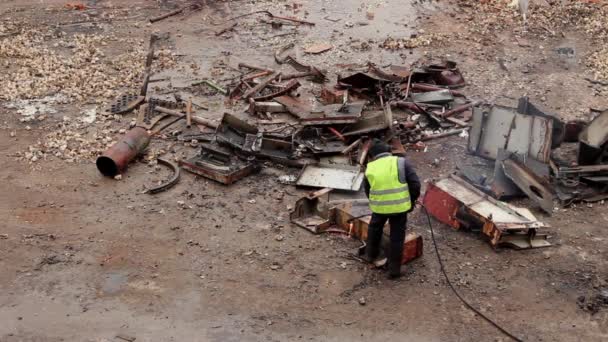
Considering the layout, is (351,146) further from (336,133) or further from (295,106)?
(295,106)

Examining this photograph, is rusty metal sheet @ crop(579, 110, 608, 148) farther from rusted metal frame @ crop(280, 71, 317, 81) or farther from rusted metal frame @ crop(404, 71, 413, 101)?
rusted metal frame @ crop(280, 71, 317, 81)

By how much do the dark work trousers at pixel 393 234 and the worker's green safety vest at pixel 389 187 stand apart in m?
Result: 0.15

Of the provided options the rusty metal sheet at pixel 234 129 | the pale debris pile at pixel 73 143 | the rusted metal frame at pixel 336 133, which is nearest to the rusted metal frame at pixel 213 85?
the pale debris pile at pixel 73 143

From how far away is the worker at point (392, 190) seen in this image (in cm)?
824

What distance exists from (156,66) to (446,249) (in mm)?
9627

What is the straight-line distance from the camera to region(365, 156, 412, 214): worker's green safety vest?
8234 millimetres

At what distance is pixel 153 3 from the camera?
20.7 m

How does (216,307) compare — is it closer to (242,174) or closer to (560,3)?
(242,174)

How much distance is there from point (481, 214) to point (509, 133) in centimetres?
238

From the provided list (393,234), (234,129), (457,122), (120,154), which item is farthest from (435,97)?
(120,154)

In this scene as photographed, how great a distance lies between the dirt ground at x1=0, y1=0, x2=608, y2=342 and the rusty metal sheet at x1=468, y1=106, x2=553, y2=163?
540 mm

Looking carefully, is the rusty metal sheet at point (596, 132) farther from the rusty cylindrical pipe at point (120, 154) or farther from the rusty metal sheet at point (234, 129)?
the rusty cylindrical pipe at point (120, 154)

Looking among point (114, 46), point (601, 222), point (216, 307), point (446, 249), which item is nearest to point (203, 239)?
point (216, 307)

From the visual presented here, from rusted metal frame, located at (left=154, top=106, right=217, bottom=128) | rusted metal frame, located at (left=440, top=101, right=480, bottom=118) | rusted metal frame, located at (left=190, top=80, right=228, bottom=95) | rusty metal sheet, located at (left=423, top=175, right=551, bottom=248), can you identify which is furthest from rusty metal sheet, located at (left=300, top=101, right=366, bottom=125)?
rusted metal frame, located at (left=190, top=80, right=228, bottom=95)
